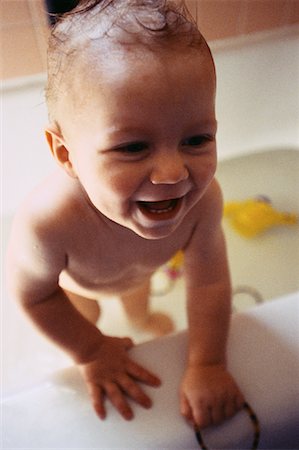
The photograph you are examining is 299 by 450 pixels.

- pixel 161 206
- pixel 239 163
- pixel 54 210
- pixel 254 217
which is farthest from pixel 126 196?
pixel 239 163

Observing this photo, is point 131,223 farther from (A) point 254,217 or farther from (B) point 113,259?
(A) point 254,217

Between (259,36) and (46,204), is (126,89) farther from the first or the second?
(259,36)

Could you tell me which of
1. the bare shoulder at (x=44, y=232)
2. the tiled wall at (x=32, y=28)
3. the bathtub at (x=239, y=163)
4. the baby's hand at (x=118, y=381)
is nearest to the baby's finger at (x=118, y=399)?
the baby's hand at (x=118, y=381)

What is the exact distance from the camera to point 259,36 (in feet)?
3.61

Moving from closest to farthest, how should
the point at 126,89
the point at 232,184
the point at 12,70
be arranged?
the point at 126,89 < the point at 12,70 < the point at 232,184

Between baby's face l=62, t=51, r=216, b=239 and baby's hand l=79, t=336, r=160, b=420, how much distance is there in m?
0.19

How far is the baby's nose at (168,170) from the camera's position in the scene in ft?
1.39

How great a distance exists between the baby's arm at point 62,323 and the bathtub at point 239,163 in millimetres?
319

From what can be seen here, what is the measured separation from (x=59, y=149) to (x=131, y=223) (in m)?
0.11

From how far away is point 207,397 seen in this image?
0.57m

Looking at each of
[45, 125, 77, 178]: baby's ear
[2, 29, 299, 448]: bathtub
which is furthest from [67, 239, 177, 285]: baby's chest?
[2, 29, 299, 448]: bathtub

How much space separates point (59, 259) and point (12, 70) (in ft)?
1.72

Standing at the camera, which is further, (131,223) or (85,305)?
(85,305)

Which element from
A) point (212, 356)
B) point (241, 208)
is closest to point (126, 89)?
point (212, 356)
